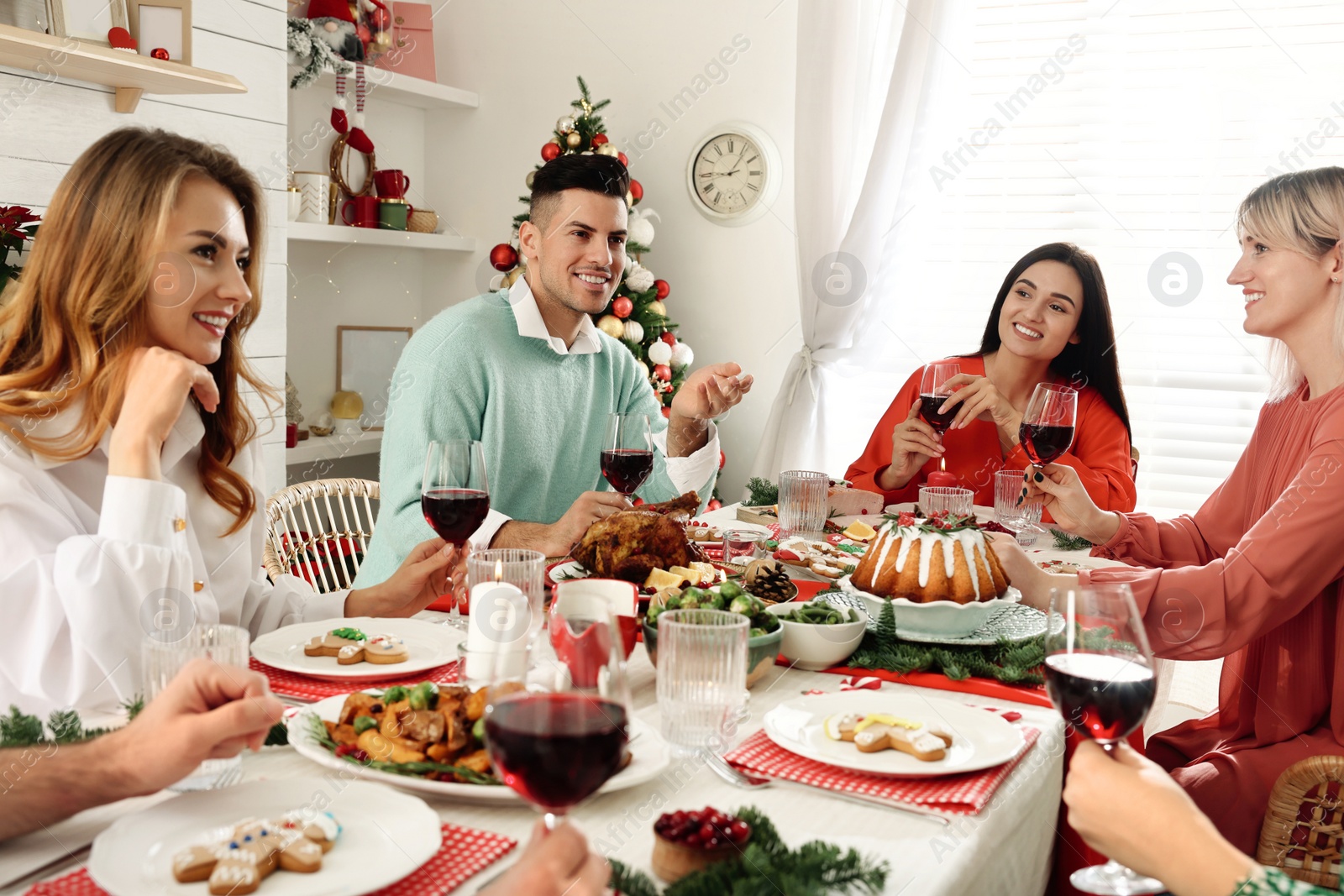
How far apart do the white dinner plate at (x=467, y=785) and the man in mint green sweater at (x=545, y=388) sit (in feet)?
3.48

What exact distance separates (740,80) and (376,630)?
11.9 ft

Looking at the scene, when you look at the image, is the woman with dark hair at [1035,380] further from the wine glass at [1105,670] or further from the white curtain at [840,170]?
the wine glass at [1105,670]

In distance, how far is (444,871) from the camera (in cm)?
82

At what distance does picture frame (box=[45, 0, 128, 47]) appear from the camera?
2867mm

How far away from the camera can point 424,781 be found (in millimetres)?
938

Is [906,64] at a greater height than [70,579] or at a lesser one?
greater

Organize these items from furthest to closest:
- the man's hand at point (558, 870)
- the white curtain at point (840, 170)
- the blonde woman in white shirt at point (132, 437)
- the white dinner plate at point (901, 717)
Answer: the white curtain at point (840, 170) < the blonde woman in white shirt at point (132, 437) < the white dinner plate at point (901, 717) < the man's hand at point (558, 870)

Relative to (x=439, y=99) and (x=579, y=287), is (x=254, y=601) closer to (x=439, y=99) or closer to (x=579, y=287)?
(x=579, y=287)

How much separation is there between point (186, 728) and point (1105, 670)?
0.79 metres

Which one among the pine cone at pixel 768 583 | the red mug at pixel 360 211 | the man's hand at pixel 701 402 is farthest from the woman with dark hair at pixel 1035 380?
the red mug at pixel 360 211

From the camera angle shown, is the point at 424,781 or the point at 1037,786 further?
the point at 1037,786

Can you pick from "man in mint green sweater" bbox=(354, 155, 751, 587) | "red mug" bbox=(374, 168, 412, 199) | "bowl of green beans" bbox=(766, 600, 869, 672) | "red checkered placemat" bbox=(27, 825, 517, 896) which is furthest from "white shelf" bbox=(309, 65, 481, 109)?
"red checkered placemat" bbox=(27, 825, 517, 896)

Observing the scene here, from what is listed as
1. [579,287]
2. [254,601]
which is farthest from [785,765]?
[579,287]

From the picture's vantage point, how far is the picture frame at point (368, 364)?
4.77 m
